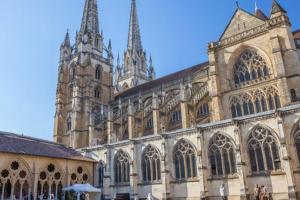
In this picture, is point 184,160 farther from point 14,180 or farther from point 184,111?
point 14,180

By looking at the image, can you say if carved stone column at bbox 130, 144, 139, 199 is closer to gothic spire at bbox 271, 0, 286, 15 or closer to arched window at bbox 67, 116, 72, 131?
gothic spire at bbox 271, 0, 286, 15

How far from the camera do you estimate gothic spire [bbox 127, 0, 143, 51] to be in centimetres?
7106

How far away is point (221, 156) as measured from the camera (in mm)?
21141

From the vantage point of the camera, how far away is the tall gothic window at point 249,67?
2986 cm

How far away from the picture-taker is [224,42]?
106ft

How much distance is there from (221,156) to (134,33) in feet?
184

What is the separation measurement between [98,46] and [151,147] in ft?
122

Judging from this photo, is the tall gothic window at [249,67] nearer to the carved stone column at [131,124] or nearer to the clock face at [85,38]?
the carved stone column at [131,124]

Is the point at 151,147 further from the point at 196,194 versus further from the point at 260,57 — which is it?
the point at 260,57

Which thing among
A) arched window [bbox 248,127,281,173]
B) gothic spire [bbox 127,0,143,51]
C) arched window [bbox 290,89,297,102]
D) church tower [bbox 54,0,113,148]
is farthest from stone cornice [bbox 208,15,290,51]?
gothic spire [bbox 127,0,143,51]

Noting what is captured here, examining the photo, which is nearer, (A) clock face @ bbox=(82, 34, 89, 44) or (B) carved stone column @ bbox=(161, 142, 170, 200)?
(B) carved stone column @ bbox=(161, 142, 170, 200)

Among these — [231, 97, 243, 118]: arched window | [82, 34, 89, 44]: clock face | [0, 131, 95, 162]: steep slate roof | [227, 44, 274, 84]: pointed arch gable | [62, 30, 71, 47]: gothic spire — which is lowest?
[0, 131, 95, 162]: steep slate roof

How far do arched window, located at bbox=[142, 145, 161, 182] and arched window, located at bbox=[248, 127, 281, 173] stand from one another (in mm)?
7731

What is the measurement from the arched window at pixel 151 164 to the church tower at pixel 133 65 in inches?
1641
